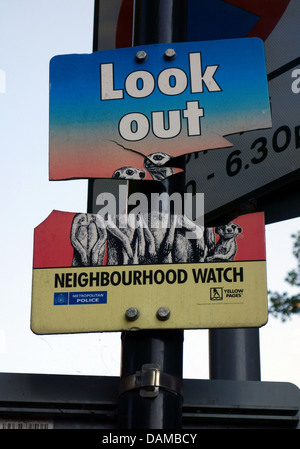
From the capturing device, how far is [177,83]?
3.15 metres

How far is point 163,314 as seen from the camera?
2738 mm

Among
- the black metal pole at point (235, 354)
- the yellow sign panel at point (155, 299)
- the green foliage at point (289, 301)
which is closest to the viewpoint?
the yellow sign panel at point (155, 299)

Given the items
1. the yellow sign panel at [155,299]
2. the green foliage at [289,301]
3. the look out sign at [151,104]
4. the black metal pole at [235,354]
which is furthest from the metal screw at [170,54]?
the green foliage at [289,301]

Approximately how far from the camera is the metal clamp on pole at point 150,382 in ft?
8.69

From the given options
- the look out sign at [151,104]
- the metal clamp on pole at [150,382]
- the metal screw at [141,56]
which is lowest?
the metal clamp on pole at [150,382]

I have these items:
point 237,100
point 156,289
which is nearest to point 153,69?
point 237,100

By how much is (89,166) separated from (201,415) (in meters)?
1.04

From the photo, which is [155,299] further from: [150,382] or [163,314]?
[150,382]

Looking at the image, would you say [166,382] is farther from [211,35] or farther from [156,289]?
[211,35]

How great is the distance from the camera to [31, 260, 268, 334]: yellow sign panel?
2742 mm

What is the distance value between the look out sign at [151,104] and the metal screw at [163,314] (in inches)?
22.3

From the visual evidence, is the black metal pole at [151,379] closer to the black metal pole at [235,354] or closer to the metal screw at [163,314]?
the metal screw at [163,314]

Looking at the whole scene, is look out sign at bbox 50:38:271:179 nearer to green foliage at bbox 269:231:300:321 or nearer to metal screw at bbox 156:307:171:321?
metal screw at bbox 156:307:171:321

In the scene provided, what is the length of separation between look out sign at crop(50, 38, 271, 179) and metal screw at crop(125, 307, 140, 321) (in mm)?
562
